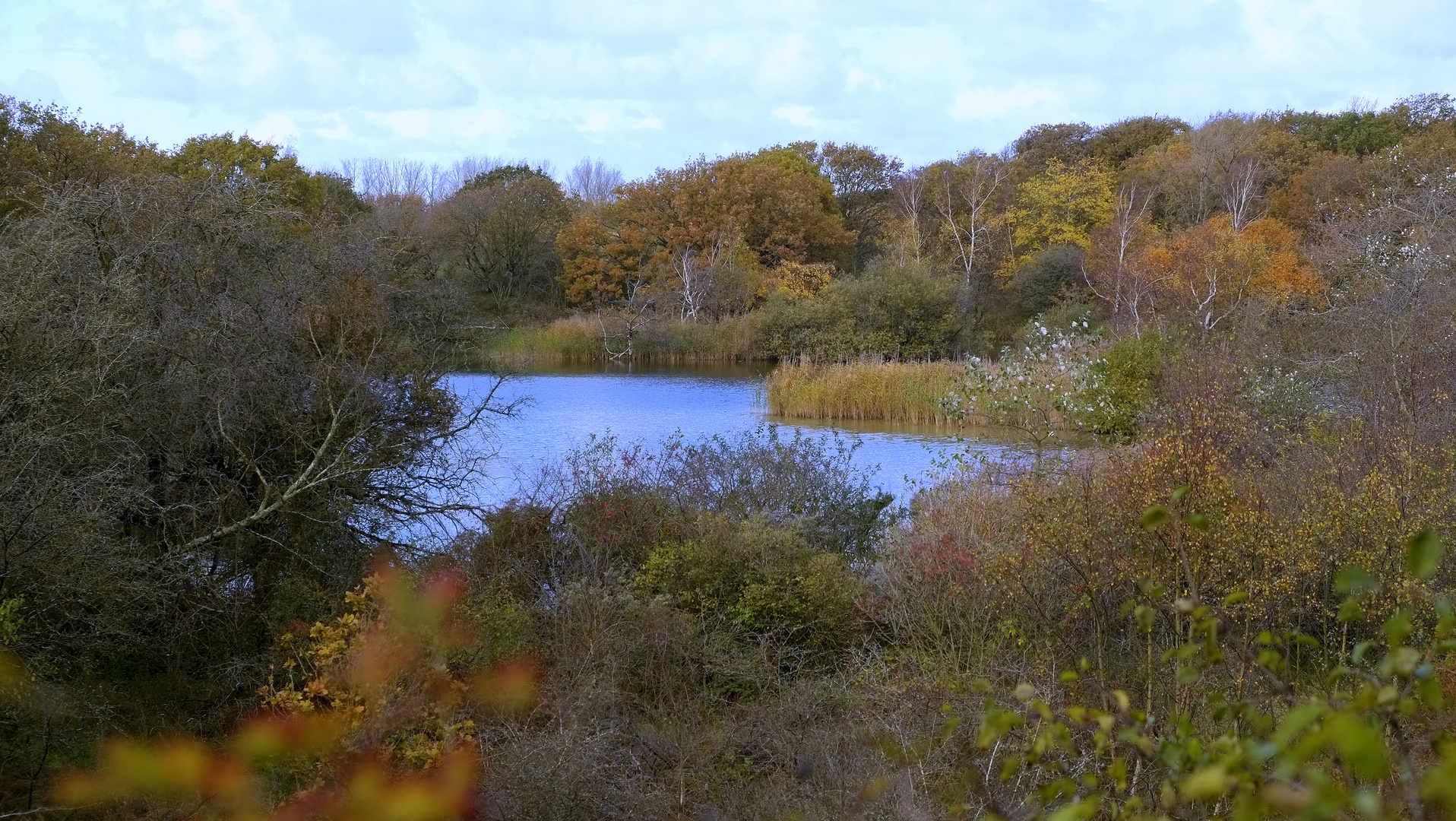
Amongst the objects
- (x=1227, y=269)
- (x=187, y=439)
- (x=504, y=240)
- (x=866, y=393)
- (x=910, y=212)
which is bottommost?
(x=866, y=393)

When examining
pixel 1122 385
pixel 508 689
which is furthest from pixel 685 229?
pixel 508 689

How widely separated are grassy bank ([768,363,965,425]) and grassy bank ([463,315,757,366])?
506 inches

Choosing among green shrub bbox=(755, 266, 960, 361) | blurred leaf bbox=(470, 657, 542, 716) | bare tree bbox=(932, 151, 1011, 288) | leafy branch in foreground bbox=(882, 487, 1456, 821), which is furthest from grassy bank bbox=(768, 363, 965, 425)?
bare tree bbox=(932, 151, 1011, 288)

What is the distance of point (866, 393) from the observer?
19391 millimetres

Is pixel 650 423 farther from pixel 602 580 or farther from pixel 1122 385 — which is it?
pixel 602 580

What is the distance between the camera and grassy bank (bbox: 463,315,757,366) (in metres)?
32.2

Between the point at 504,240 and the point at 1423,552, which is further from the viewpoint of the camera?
the point at 504,240

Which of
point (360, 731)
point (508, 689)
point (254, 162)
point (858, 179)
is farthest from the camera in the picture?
point (858, 179)

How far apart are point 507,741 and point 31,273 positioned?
3.56 m

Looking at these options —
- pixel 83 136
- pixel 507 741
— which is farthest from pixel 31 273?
pixel 83 136

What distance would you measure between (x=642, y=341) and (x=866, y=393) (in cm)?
1502

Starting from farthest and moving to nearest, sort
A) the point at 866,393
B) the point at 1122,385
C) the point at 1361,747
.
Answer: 1. the point at 866,393
2. the point at 1122,385
3. the point at 1361,747

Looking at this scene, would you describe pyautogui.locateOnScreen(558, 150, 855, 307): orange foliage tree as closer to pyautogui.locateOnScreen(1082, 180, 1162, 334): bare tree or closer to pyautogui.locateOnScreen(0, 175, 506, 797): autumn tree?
pyautogui.locateOnScreen(1082, 180, 1162, 334): bare tree

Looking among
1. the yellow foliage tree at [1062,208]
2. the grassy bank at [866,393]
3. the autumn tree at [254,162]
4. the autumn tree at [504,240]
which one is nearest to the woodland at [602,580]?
the grassy bank at [866,393]
